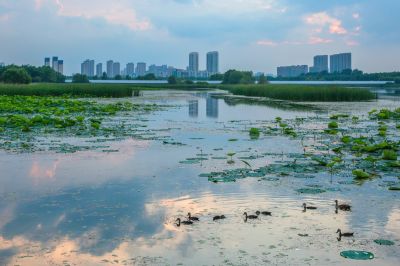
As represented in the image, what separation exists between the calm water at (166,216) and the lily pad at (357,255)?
8 centimetres

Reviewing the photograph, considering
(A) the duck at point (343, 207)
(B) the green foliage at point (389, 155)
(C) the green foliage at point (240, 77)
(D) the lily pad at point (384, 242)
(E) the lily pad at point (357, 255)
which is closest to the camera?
(E) the lily pad at point (357, 255)

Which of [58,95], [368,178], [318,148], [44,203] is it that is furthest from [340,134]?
[58,95]

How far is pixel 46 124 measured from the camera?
1573 centimetres

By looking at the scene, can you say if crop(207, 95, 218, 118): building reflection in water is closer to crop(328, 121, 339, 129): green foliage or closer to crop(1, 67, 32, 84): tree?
crop(328, 121, 339, 129): green foliage

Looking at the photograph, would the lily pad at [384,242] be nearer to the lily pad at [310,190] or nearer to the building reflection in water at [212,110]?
the lily pad at [310,190]

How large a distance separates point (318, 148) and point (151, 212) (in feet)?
20.1

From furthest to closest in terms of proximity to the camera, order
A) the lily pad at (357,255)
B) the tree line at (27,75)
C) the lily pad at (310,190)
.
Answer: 1. the tree line at (27,75)
2. the lily pad at (310,190)
3. the lily pad at (357,255)

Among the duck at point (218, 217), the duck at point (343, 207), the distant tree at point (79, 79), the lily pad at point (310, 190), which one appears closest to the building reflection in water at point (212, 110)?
the lily pad at point (310, 190)

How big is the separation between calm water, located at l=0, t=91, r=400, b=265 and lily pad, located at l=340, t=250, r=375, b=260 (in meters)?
0.08

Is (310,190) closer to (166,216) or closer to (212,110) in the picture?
(166,216)

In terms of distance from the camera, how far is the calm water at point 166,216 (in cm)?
459

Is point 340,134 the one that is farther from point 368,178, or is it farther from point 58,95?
point 58,95

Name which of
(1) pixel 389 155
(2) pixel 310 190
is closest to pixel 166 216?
(2) pixel 310 190

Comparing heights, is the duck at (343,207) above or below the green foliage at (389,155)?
below
